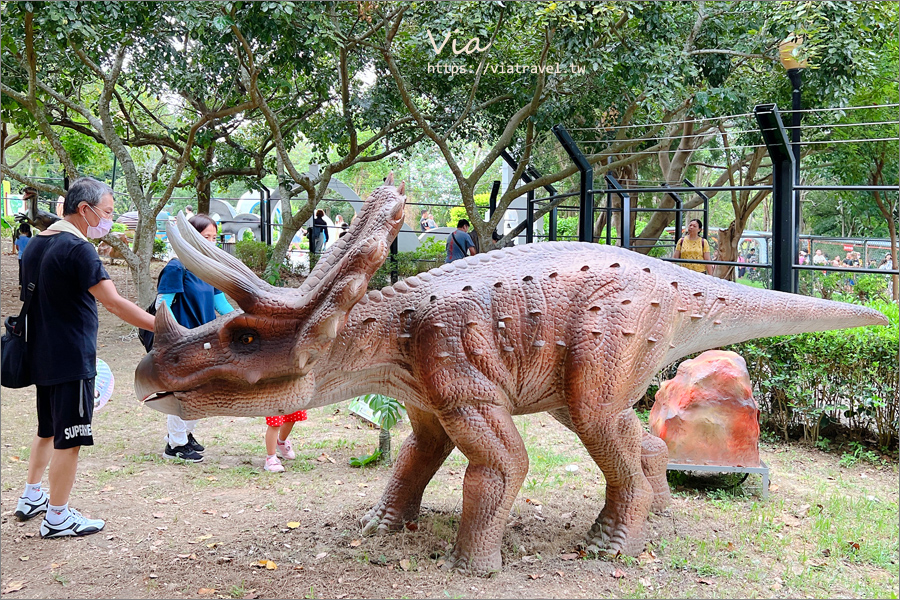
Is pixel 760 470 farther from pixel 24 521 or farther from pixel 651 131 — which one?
pixel 651 131

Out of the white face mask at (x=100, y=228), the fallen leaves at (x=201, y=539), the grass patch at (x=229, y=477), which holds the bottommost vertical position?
the fallen leaves at (x=201, y=539)

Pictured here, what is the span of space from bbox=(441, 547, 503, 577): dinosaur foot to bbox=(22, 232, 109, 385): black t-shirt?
1884 millimetres

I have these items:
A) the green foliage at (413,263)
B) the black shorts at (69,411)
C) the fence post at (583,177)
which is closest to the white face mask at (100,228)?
the black shorts at (69,411)

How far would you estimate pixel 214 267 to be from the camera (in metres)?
2.65

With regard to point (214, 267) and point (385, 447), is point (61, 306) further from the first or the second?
point (385, 447)

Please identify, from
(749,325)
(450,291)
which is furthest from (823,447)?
(450,291)

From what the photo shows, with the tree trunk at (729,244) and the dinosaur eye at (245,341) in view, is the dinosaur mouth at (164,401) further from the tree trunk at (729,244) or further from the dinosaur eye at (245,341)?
the tree trunk at (729,244)

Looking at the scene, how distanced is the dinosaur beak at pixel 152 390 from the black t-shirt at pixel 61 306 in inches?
33.5

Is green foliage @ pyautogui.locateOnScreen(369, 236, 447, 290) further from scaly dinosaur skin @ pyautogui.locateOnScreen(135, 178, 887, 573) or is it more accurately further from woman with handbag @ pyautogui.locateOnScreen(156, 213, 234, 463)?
scaly dinosaur skin @ pyautogui.locateOnScreen(135, 178, 887, 573)

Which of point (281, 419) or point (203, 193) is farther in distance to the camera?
point (203, 193)

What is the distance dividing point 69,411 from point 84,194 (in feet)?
3.27

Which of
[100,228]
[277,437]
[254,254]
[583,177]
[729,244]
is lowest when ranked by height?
[277,437]

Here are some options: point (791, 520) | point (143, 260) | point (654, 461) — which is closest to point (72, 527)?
point (654, 461)

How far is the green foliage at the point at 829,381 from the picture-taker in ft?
16.5
